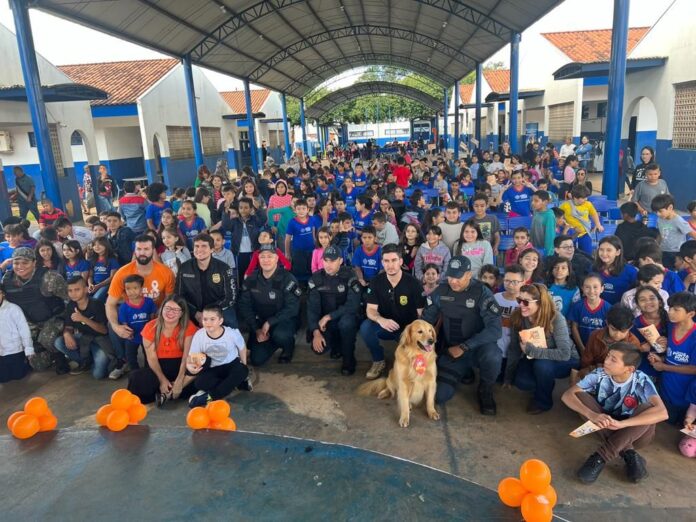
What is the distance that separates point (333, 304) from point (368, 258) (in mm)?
830

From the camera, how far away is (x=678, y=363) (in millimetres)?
3803

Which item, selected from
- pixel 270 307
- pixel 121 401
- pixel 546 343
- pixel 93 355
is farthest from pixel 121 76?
pixel 121 401

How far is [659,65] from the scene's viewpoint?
41.0 feet

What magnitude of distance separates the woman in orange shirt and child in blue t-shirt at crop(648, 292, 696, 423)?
12.8ft

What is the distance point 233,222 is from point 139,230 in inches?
57.4

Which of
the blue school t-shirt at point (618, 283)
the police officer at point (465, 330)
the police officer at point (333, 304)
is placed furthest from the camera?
the police officer at point (333, 304)

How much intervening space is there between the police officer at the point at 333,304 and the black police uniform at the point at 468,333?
35.4 inches

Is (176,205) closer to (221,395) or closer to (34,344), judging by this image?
(34,344)

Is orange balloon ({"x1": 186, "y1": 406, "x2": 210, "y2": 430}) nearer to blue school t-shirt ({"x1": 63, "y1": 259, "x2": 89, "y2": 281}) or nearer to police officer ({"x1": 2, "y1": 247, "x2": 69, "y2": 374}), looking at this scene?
police officer ({"x1": 2, "y1": 247, "x2": 69, "y2": 374})

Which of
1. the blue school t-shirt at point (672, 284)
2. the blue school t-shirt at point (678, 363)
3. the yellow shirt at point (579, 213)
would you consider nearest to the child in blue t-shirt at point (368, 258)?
the yellow shirt at point (579, 213)

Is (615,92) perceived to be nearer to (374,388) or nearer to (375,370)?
(375,370)

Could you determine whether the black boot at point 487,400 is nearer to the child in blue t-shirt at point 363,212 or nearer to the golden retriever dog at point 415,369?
the golden retriever dog at point 415,369

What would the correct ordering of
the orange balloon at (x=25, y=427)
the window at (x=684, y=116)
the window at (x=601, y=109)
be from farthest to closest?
the window at (x=601, y=109) → the window at (x=684, y=116) → the orange balloon at (x=25, y=427)

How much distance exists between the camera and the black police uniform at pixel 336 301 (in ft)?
16.8
